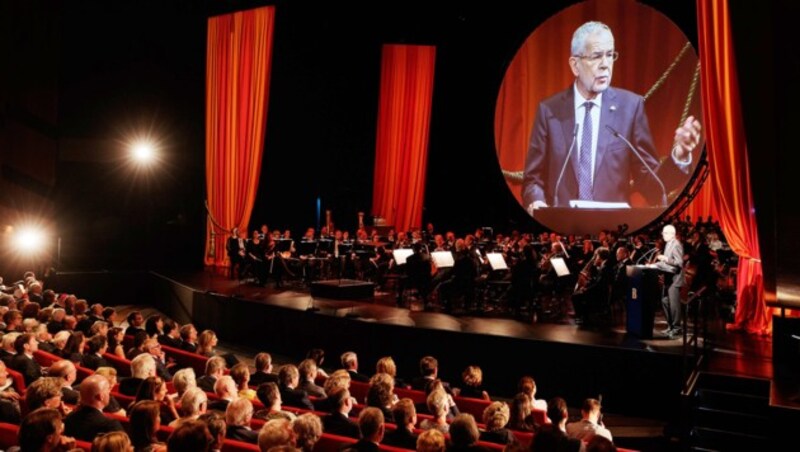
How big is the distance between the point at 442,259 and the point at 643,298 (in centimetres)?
327

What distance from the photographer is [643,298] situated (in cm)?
886

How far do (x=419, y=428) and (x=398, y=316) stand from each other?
5.44 m

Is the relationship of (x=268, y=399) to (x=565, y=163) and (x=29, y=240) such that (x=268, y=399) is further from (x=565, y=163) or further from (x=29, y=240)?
(x=565, y=163)

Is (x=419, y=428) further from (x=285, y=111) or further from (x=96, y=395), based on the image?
(x=285, y=111)

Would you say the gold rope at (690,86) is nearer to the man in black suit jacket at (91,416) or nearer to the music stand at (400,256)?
the music stand at (400,256)

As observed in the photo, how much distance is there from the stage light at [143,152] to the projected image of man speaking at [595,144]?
367 inches

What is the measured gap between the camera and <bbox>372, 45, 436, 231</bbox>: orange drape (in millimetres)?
19031

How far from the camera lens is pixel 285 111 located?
1755 cm

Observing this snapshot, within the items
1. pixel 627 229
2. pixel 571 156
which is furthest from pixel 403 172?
pixel 627 229

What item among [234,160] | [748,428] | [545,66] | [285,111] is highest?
[545,66]

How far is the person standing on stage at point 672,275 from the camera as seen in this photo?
8.67 m

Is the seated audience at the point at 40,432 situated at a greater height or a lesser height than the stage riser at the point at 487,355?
greater

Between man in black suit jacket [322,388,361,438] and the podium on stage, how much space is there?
5166 mm

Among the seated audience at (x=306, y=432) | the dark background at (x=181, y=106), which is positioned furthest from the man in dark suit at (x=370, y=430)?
the dark background at (x=181, y=106)
